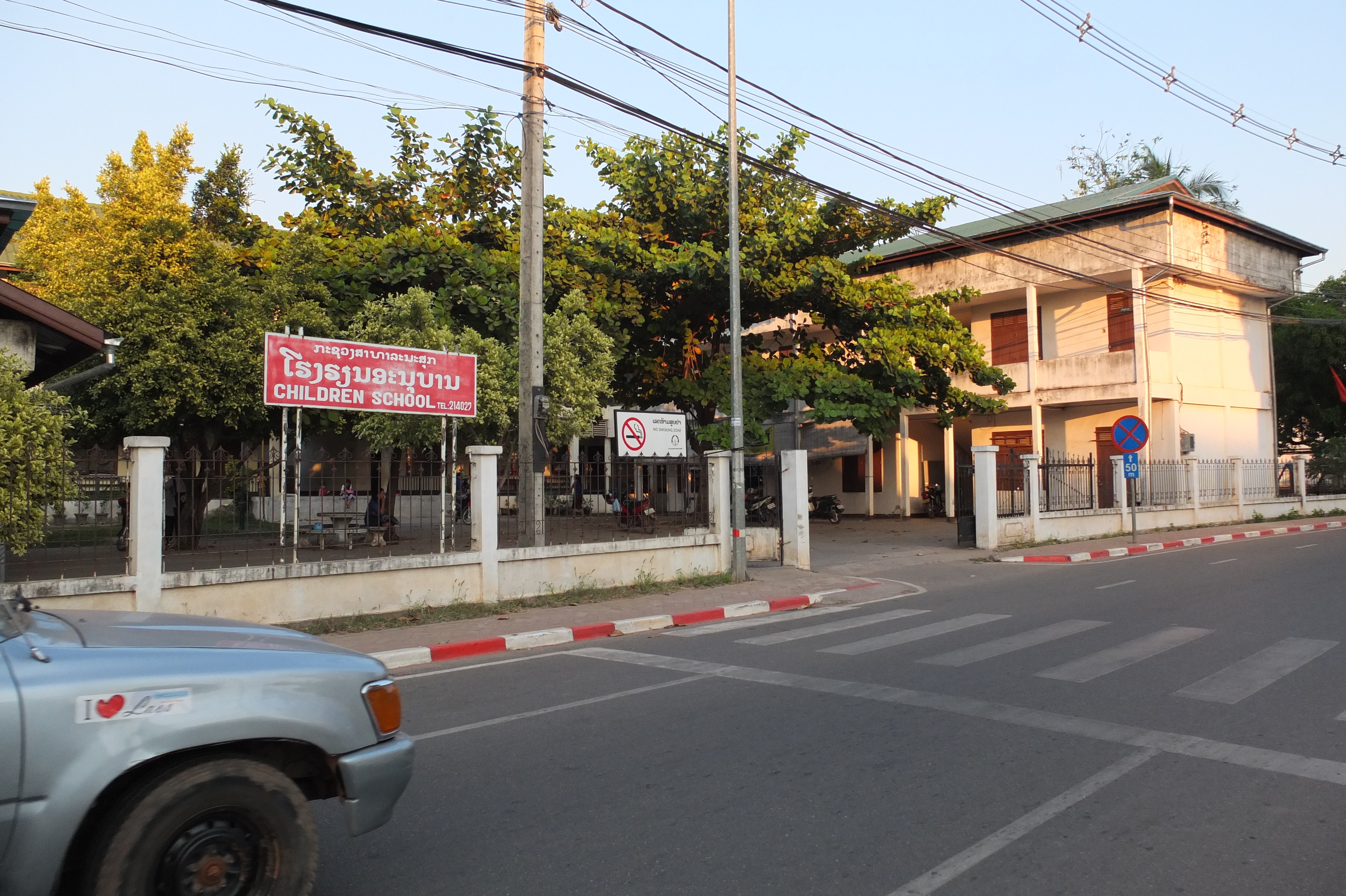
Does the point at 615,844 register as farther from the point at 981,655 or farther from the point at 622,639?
the point at 622,639

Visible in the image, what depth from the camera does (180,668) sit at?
3049 millimetres

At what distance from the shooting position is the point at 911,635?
9.84 metres

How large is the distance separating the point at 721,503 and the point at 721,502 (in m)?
0.01

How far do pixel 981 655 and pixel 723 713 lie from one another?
314 cm

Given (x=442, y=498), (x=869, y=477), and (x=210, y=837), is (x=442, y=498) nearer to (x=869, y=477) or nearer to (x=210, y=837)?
(x=210, y=837)

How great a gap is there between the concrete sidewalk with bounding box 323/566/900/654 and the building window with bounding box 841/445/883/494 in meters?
19.1

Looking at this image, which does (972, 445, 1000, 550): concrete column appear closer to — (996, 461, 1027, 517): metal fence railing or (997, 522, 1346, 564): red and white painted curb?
(996, 461, 1027, 517): metal fence railing

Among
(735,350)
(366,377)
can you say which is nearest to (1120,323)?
(735,350)

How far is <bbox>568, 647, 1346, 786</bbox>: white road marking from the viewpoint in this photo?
203 inches

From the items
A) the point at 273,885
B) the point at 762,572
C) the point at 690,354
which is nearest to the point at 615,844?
the point at 273,885

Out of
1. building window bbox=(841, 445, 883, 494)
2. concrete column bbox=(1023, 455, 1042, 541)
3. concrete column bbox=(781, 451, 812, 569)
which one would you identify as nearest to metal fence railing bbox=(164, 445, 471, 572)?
concrete column bbox=(781, 451, 812, 569)

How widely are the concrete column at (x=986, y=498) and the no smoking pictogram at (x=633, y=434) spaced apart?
8.93m

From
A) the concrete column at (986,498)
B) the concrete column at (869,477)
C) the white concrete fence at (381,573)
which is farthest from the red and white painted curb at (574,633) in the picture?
the concrete column at (869,477)

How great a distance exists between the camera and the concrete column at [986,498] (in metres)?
20.4
